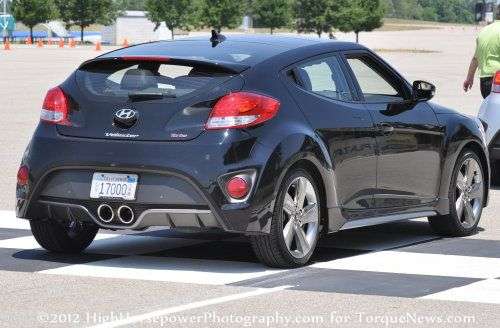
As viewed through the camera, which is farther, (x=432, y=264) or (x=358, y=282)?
(x=432, y=264)

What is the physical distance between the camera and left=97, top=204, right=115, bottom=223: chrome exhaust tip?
858 cm

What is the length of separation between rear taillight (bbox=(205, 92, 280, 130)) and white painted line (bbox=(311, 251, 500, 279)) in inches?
40.9

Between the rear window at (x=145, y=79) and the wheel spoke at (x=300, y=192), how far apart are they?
76 centimetres

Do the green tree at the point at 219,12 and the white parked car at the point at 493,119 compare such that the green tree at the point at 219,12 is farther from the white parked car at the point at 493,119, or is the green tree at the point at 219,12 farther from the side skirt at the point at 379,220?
the side skirt at the point at 379,220

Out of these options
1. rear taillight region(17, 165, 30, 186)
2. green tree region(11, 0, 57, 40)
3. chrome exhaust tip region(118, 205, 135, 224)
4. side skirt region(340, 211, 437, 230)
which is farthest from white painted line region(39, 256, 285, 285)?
green tree region(11, 0, 57, 40)

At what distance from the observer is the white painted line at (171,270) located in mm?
8422

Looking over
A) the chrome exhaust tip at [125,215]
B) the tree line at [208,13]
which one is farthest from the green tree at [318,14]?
the chrome exhaust tip at [125,215]

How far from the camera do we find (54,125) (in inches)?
352

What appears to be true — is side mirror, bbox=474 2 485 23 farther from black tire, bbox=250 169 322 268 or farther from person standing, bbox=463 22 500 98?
black tire, bbox=250 169 322 268

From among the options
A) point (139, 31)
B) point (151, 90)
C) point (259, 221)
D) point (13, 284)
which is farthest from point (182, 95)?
point (139, 31)

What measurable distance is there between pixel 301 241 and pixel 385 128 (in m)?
1.27

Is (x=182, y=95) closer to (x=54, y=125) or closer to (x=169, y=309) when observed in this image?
(x=54, y=125)

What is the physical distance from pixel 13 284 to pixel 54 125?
120cm

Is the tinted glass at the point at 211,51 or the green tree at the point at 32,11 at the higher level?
the tinted glass at the point at 211,51
